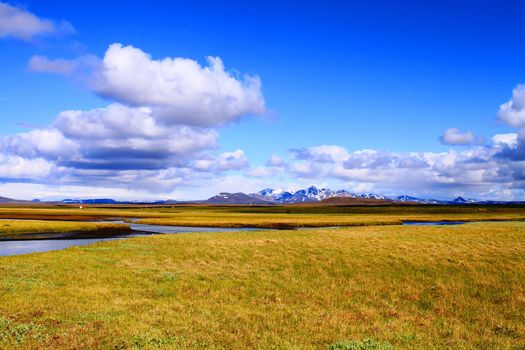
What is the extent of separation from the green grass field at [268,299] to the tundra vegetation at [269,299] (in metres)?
0.08

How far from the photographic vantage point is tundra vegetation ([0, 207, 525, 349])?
15.0 meters

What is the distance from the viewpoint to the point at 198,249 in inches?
1658

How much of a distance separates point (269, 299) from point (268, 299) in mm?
98

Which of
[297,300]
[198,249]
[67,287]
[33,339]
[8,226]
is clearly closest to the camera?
[33,339]

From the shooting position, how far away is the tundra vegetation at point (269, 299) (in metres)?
15.0

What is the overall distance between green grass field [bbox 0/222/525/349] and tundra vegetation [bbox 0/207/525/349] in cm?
8

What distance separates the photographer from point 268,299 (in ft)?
71.0

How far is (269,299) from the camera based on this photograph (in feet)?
71.3

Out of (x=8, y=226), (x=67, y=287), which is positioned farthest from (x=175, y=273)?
(x=8, y=226)

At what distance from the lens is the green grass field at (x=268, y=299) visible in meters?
15.0

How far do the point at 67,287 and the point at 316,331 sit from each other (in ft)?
50.1

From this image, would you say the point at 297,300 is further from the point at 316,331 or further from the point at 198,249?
the point at 198,249

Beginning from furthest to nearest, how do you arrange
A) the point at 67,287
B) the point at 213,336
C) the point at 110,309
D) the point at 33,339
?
the point at 67,287 → the point at 110,309 → the point at 213,336 → the point at 33,339

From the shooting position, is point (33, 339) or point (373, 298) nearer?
point (33, 339)
